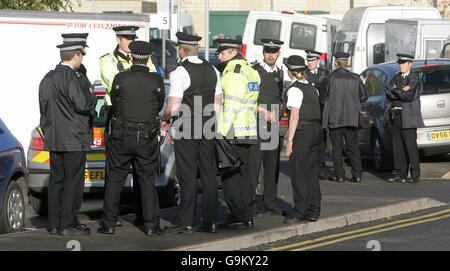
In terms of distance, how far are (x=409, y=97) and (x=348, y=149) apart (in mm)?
1258

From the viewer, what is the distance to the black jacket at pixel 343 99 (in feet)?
51.0

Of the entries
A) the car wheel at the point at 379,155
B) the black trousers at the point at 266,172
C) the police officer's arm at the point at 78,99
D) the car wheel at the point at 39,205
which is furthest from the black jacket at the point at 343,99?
the police officer's arm at the point at 78,99

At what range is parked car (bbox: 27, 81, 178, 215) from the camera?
12.2 m

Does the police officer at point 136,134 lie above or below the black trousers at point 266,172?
above

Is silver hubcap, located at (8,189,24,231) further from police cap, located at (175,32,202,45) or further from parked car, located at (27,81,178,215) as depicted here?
police cap, located at (175,32,202,45)

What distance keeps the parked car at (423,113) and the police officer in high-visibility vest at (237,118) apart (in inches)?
252

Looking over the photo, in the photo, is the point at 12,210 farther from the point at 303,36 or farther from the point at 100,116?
the point at 303,36

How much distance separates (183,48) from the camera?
10.1 m

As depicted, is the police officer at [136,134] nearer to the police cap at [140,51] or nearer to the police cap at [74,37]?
the police cap at [140,51]

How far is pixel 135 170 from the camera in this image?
1010 cm

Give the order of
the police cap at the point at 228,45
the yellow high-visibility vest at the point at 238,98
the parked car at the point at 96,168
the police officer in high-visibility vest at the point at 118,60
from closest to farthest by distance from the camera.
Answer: the yellow high-visibility vest at the point at 238,98 < the police cap at the point at 228,45 < the police officer in high-visibility vest at the point at 118,60 < the parked car at the point at 96,168

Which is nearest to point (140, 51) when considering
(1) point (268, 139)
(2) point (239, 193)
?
(2) point (239, 193)

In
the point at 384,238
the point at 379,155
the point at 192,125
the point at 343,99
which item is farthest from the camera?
the point at 379,155

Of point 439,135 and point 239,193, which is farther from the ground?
point 239,193
